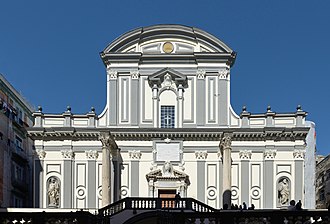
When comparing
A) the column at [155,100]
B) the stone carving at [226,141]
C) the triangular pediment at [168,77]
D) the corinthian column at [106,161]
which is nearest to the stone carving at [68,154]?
the corinthian column at [106,161]

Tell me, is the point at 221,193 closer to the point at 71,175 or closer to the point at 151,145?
the point at 151,145

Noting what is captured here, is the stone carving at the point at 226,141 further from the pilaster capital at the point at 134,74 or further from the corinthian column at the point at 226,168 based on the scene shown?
the pilaster capital at the point at 134,74

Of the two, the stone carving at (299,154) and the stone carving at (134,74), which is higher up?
the stone carving at (134,74)

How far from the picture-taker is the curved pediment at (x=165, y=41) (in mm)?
47094

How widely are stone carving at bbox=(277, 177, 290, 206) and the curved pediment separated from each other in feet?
37.3

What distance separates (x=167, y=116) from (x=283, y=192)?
1063cm

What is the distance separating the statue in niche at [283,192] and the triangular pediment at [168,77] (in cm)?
1059

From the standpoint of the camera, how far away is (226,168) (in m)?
43.9

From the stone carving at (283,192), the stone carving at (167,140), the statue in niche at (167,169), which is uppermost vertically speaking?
the stone carving at (167,140)

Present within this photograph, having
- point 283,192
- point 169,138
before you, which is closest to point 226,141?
point 169,138

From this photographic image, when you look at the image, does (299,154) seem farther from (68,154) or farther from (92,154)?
(68,154)

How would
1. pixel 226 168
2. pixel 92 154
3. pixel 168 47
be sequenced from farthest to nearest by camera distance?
pixel 168 47 < pixel 92 154 < pixel 226 168

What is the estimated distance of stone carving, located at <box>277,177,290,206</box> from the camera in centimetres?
4468

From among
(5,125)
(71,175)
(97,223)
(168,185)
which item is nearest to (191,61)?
(168,185)
